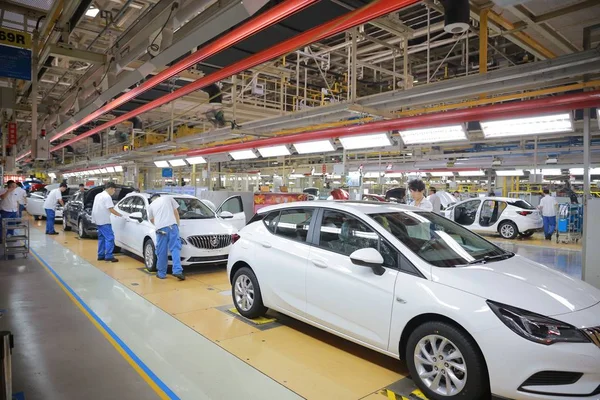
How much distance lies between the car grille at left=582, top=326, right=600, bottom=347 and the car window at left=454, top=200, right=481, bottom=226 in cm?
1231

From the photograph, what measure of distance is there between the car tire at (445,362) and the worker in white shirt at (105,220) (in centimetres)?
710

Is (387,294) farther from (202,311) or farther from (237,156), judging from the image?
(237,156)

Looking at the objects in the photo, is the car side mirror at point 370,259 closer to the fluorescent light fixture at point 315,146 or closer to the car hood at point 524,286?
the car hood at point 524,286

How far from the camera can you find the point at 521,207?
13.5m

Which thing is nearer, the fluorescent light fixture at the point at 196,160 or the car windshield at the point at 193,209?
the car windshield at the point at 193,209

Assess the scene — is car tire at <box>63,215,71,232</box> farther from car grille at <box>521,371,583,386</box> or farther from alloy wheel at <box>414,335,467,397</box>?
car grille at <box>521,371,583,386</box>

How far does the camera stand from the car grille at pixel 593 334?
261 cm

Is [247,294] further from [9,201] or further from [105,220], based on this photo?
[9,201]

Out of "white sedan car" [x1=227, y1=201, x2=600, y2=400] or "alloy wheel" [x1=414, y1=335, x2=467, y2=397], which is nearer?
"white sedan car" [x1=227, y1=201, x2=600, y2=400]

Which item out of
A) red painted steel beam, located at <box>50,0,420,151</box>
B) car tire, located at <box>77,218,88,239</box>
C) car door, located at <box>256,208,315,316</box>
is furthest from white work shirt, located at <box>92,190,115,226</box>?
car door, located at <box>256,208,315,316</box>

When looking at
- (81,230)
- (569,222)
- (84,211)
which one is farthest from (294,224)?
(569,222)

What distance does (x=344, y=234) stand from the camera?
3990mm

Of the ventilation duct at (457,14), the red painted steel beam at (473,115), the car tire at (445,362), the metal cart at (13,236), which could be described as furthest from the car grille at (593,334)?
the metal cart at (13,236)

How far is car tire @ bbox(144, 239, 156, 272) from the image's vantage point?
7525 millimetres
